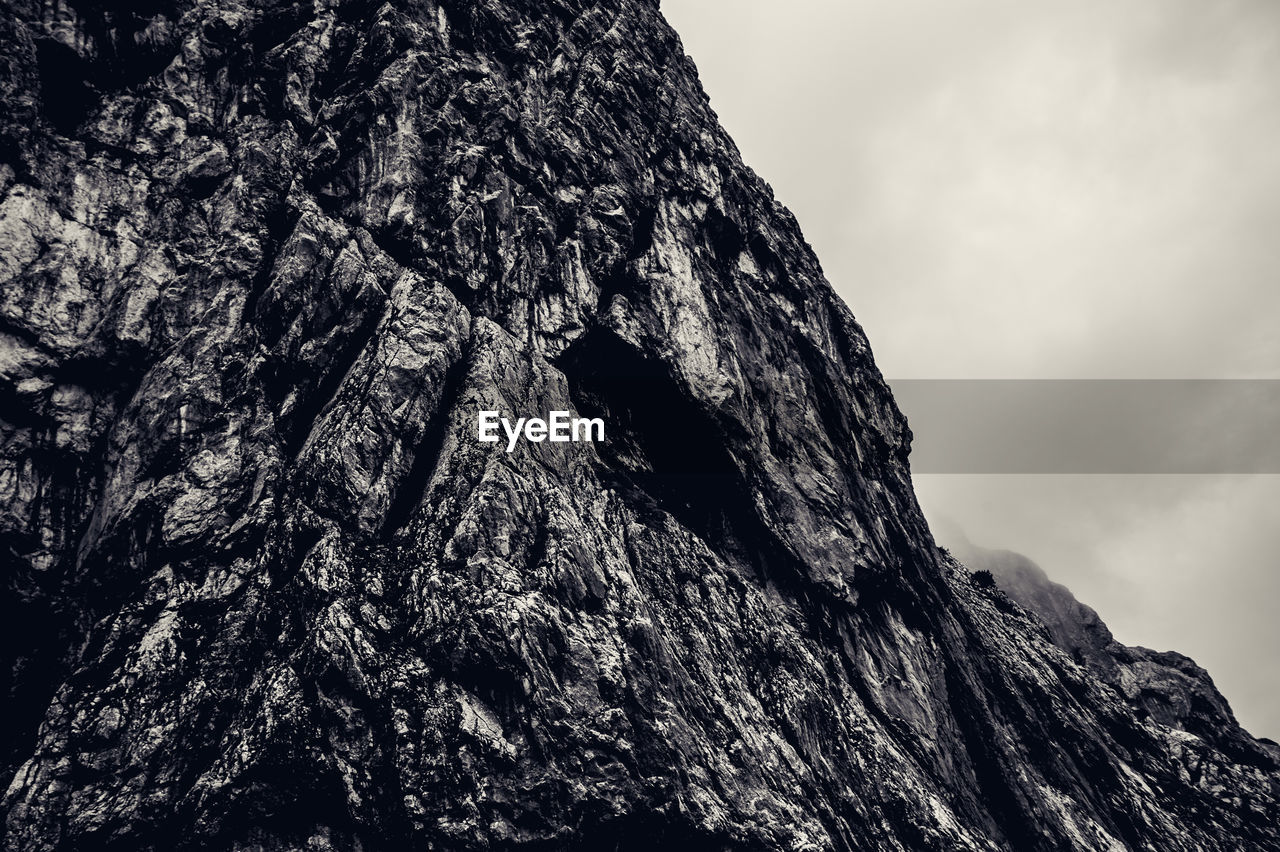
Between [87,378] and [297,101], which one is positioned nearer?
[87,378]

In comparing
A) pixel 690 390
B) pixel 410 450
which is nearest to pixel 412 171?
pixel 410 450

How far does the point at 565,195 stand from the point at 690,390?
1562 centimetres

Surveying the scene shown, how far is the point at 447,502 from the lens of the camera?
28641mm

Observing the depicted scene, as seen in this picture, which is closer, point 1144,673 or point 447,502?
point 447,502

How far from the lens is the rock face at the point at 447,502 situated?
938 inches

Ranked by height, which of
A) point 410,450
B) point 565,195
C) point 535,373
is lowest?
point 410,450

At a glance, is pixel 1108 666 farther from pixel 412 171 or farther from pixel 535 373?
pixel 412 171

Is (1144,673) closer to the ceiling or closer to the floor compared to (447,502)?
closer to the ceiling

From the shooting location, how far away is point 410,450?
30000 mm

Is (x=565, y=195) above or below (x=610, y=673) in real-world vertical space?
above

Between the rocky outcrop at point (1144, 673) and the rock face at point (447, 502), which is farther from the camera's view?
the rocky outcrop at point (1144, 673)

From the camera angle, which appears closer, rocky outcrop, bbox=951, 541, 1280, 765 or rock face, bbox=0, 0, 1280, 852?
rock face, bbox=0, 0, 1280, 852

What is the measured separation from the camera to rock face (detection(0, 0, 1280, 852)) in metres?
23.8

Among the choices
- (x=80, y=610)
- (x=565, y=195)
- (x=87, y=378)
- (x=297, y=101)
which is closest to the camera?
(x=80, y=610)
